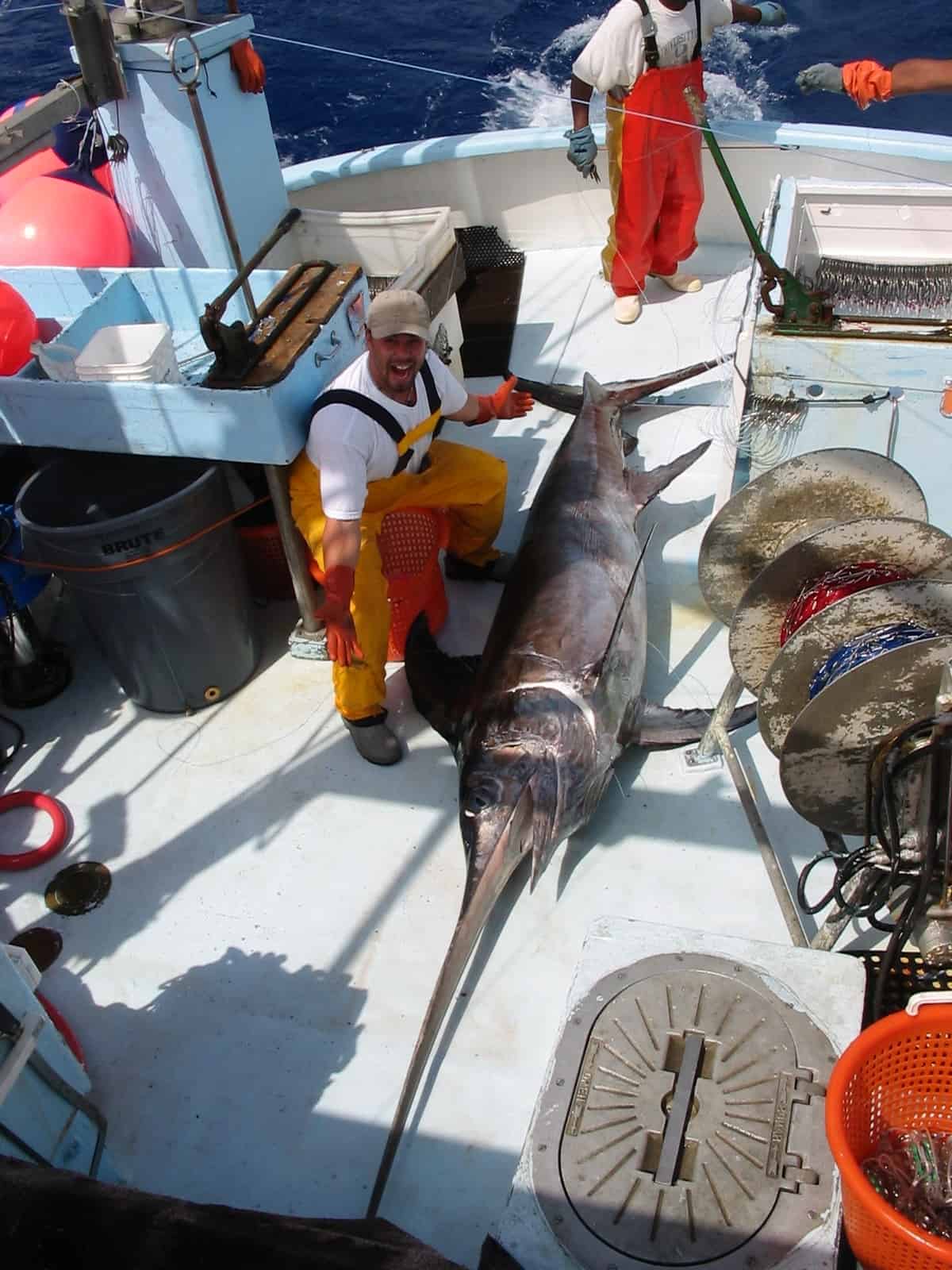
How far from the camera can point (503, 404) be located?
12.6ft

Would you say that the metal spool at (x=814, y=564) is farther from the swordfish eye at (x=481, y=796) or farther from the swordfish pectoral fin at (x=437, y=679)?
the swordfish pectoral fin at (x=437, y=679)

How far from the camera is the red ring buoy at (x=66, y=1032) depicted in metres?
2.54

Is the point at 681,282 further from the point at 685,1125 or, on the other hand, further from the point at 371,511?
the point at 685,1125

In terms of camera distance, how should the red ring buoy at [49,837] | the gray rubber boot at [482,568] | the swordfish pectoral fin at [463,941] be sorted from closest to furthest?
the swordfish pectoral fin at [463,941] < the red ring buoy at [49,837] < the gray rubber boot at [482,568]

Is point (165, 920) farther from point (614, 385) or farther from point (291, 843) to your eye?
point (614, 385)

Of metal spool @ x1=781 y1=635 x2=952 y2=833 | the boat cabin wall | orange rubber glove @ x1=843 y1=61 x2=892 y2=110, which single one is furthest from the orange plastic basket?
the boat cabin wall

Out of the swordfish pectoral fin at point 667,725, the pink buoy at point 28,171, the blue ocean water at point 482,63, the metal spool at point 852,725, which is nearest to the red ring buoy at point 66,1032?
the swordfish pectoral fin at point 667,725

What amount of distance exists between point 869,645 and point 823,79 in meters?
3.09

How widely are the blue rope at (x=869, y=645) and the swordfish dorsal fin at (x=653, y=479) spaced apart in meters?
1.78

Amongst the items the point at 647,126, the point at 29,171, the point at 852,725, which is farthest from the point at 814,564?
the point at 29,171

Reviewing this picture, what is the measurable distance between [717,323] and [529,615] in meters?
2.76

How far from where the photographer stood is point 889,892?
2148 millimetres

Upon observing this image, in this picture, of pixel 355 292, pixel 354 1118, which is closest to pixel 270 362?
pixel 355 292

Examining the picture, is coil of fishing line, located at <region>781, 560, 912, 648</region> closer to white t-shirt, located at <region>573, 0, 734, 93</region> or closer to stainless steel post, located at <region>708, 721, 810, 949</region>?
stainless steel post, located at <region>708, 721, 810, 949</region>
